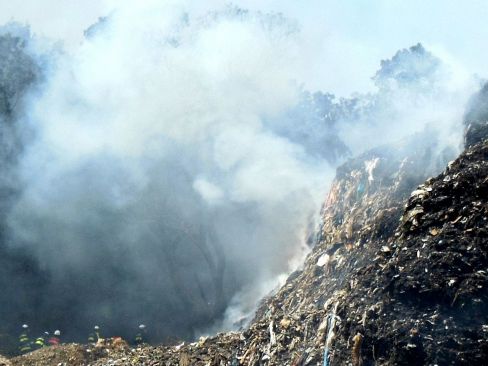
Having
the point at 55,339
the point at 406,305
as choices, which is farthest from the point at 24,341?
the point at 406,305

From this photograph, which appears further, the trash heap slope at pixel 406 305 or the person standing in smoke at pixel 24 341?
the person standing in smoke at pixel 24 341

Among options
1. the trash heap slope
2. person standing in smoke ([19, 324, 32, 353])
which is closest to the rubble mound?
the trash heap slope

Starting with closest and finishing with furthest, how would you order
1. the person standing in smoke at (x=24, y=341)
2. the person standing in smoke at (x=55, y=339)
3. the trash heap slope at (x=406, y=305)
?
the trash heap slope at (x=406, y=305), the person standing in smoke at (x=24, y=341), the person standing in smoke at (x=55, y=339)

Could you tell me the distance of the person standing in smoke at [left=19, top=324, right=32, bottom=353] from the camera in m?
13.2

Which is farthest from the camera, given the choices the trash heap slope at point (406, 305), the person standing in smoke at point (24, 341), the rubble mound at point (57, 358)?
the person standing in smoke at point (24, 341)

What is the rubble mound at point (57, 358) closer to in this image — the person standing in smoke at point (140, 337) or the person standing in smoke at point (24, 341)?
the person standing in smoke at point (24, 341)

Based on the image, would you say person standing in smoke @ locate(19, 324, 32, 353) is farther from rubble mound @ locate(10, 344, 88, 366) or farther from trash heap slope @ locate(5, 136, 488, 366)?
trash heap slope @ locate(5, 136, 488, 366)

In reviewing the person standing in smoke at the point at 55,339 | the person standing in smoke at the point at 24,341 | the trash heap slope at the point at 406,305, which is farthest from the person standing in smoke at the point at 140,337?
the trash heap slope at the point at 406,305

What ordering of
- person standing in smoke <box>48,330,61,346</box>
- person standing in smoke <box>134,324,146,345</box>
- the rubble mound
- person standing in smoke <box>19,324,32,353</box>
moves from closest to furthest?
1. the rubble mound
2. person standing in smoke <box>19,324,32,353</box>
3. person standing in smoke <box>48,330,61,346</box>
4. person standing in smoke <box>134,324,146,345</box>

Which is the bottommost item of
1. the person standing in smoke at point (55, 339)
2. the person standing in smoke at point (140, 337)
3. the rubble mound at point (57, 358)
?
the rubble mound at point (57, 358)

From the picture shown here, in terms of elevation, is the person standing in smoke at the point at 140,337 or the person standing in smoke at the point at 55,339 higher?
the person standing in smoke at the point at 55,339

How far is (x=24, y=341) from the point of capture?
551 inches

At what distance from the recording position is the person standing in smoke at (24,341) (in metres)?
13.2

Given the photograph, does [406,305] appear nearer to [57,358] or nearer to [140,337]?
[57,358]
